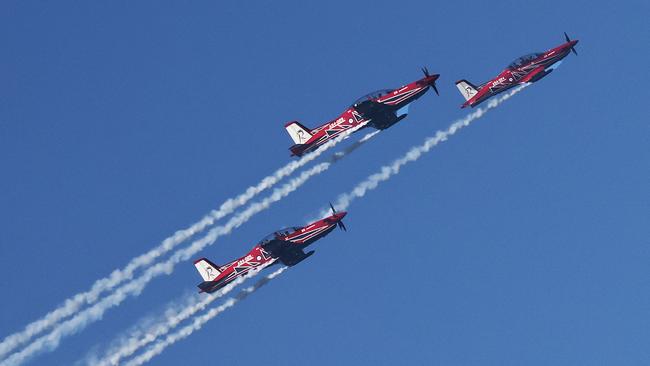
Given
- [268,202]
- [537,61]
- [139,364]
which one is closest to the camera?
[139,364]

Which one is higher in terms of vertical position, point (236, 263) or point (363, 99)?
point (363, 99)

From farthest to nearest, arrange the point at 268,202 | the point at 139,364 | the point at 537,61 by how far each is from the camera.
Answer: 1. the point at 537,61
2. the point at 268,202
3. the point at 139,364

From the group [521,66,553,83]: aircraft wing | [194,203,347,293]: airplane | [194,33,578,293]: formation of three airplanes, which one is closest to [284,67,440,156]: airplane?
[194,33,578,293]: formation of three airplanes

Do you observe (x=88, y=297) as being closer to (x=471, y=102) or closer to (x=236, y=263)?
(x=236, y=263)

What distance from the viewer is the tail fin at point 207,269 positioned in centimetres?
11838

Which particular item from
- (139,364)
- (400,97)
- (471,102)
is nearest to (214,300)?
(139,364)

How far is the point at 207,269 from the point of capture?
392 ft

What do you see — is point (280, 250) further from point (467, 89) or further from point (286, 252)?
point (467, 89)

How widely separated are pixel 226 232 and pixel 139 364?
625 inches

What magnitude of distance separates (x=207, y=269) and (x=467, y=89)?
124 ft

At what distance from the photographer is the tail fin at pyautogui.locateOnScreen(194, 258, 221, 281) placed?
118 meters

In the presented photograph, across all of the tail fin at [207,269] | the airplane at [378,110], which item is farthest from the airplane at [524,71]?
the tail fin at [207,269]

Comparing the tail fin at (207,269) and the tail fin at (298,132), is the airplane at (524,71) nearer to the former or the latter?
the tail fin at (298,132)

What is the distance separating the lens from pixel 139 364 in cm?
11106
